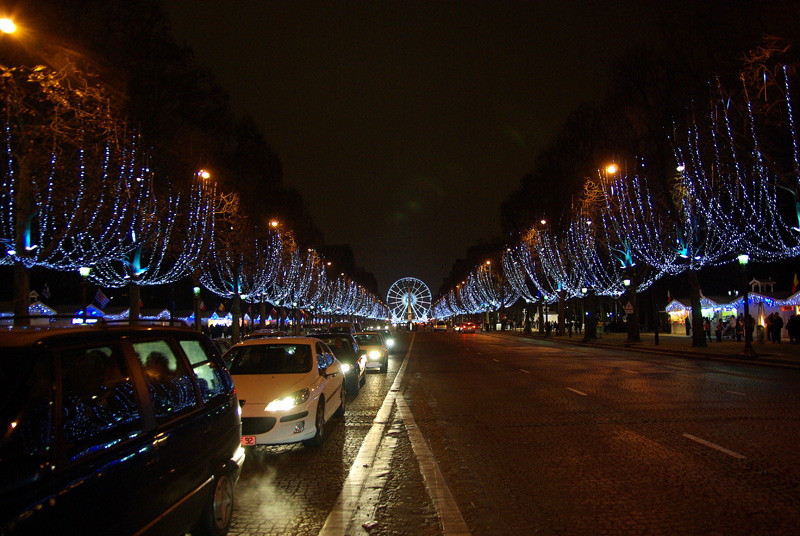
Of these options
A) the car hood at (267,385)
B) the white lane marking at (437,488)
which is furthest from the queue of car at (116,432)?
the car hood at (267,385)

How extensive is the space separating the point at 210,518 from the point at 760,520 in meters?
4.59

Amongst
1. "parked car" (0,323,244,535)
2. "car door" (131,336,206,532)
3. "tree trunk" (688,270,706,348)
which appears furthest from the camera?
"tree trunk" (688,270,706,348)

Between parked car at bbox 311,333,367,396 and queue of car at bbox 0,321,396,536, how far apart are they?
10.4 meters

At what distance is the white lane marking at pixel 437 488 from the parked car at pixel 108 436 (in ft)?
6.40

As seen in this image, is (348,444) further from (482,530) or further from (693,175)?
(693,175)

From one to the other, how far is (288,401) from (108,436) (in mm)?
4986

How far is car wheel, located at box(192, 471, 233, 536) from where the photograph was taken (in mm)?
4852

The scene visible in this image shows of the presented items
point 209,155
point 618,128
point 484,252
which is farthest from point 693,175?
point 484,252

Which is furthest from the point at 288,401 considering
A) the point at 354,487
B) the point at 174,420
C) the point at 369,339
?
the point at 369,339

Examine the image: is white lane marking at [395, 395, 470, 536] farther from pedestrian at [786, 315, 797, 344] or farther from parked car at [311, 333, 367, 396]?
pedestrian at [786, 315, 797, 344]

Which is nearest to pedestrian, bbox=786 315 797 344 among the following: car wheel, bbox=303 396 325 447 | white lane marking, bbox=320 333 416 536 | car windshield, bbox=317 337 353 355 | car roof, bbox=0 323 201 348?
car windshield, bbox=317 337 353 355

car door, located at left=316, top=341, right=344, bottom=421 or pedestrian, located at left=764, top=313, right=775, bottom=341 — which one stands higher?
pedestrian, located at left=764, top=313, right=775, bottom=341

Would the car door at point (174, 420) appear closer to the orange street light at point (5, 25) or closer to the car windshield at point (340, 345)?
the orange street light at point (5, 25)

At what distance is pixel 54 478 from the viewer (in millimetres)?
3014
